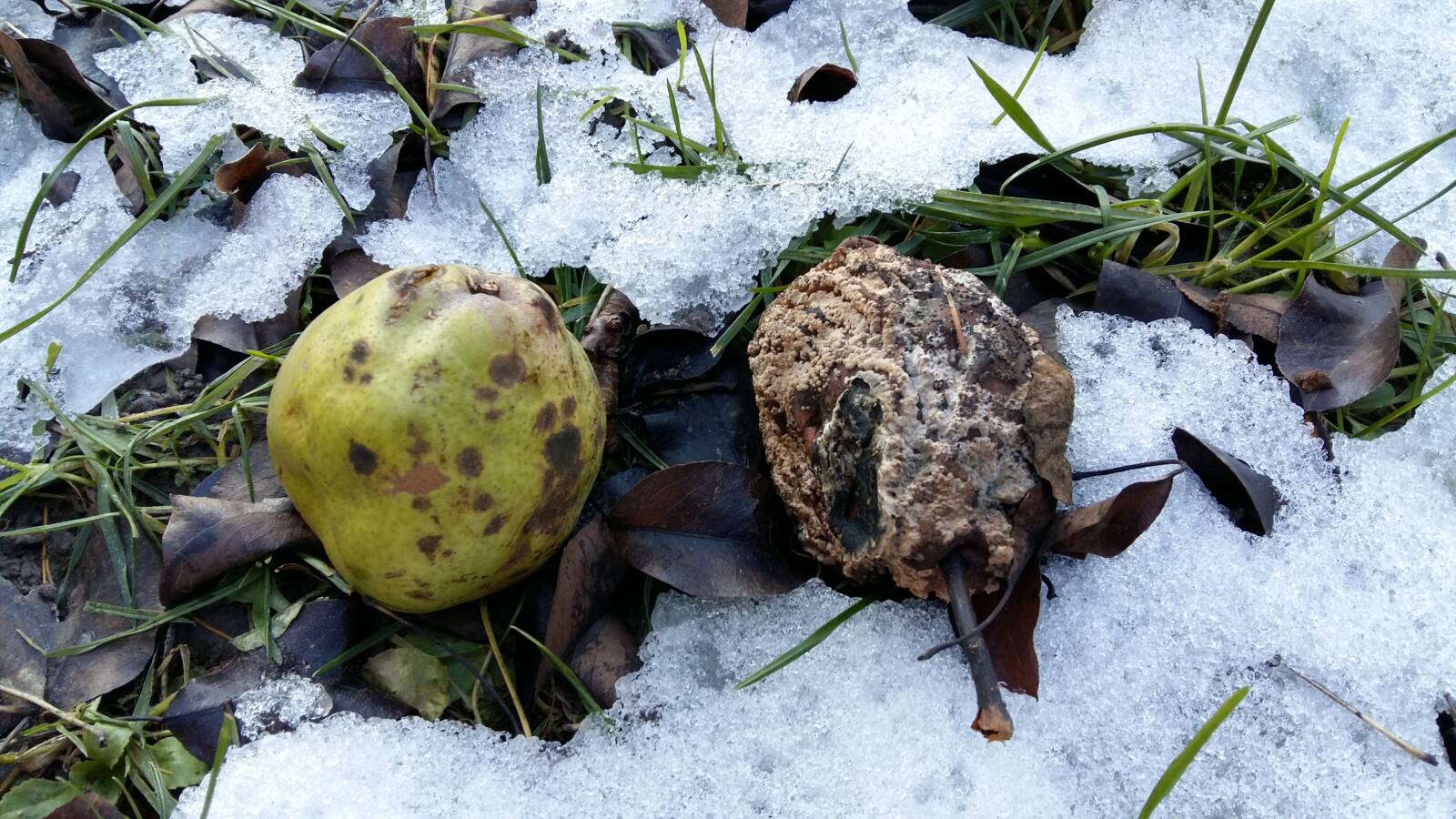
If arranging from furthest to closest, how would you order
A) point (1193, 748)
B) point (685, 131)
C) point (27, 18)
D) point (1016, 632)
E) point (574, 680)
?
1. point (27, 18)
2. point (685, 131)
3. point (574, 680)
4. point (1016, 632)
5. point (1193, 748)

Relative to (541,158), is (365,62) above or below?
above

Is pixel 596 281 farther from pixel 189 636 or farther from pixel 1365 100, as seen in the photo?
pixel 1365 100

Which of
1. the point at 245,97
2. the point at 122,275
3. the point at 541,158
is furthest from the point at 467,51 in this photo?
the point at 122,275

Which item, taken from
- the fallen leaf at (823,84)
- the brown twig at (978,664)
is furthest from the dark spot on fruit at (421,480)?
the fallen leaf at (823,84)

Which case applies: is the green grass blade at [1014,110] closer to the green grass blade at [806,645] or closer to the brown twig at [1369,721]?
the green grass blade at [806,645]

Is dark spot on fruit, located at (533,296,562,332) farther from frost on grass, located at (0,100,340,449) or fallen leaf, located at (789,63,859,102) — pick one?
fallen leaf, located at (789,63,859,102)

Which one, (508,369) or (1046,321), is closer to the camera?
(508,369)

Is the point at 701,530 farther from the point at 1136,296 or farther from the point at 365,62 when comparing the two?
the point at 365,62

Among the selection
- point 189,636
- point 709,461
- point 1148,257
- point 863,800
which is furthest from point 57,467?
point 1148,257
